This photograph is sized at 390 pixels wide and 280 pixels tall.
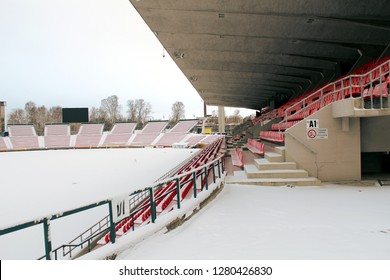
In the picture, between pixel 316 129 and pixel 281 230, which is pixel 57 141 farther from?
pixel 281 230

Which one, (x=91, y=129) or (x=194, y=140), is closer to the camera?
(x=194, y=140)

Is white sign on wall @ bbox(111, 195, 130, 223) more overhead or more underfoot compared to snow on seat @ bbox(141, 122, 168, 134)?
more underfoot

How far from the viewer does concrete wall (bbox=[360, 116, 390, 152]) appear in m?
8.60

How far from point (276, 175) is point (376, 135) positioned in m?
3.63

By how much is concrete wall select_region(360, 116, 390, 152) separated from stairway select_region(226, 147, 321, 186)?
91.6 inches

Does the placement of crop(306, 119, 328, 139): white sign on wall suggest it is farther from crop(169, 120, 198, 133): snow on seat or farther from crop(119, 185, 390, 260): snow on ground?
crop(169, 120, 198, 133): snow on seat

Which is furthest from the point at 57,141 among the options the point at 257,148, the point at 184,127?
the point at 257,148

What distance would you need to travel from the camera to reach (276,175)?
827 cm

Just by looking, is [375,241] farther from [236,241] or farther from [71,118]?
[71,118]

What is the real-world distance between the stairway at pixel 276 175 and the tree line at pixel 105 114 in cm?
6687

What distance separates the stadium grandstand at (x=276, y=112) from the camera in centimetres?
521

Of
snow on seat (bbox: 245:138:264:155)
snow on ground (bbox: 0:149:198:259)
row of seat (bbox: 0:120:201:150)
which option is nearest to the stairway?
snow on seat (bbox: 245:138:264:155)

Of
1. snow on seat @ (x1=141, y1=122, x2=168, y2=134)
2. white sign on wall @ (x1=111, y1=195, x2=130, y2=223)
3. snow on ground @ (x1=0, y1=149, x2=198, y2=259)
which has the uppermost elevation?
snow on seat @ (x1=141, y1=122, x2=168, y2=134)
